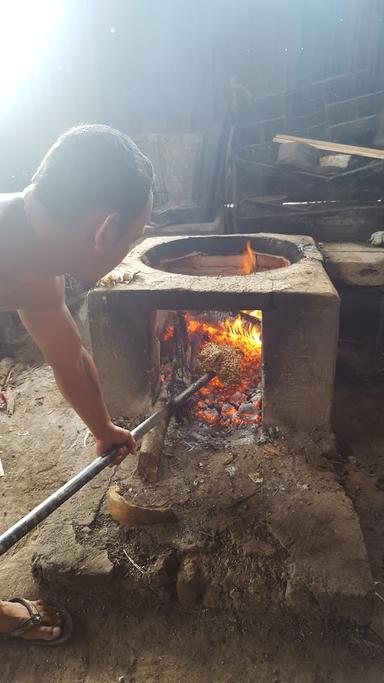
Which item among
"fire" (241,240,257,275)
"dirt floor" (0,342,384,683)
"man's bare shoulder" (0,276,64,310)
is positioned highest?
"man's bare shoulder" (0,276,64,310)

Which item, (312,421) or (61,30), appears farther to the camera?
(61,30)

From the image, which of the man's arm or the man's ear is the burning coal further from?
the man's ear

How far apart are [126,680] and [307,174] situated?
578 cm

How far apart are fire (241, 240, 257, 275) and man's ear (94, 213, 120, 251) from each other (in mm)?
2761

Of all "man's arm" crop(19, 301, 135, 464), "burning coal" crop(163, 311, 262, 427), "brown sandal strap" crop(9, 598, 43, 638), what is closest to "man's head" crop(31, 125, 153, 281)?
"man's arm" crop(19, 301, 135, 464)

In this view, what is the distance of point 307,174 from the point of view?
560 centimetres

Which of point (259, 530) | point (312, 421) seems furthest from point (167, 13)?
point (259, 530)

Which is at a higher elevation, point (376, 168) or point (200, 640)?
point (376, 168)

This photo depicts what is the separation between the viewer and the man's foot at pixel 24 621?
216cm

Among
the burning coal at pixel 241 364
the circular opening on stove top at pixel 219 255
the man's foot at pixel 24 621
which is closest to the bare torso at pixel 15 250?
the man's foot at pixel 24 621

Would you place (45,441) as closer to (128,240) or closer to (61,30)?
(128,240)

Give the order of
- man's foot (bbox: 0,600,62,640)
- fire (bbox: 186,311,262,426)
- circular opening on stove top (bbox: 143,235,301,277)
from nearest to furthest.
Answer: man's foot (bbox: 0,600,62,640) < fire (bbox: 186,311,262,426) < circular opening on stove top (bbox: 143,235,301,277)

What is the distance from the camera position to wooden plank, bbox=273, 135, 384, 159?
5422 mm

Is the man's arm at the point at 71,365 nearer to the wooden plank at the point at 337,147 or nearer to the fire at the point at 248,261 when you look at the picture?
the fire at the point at 248,261
